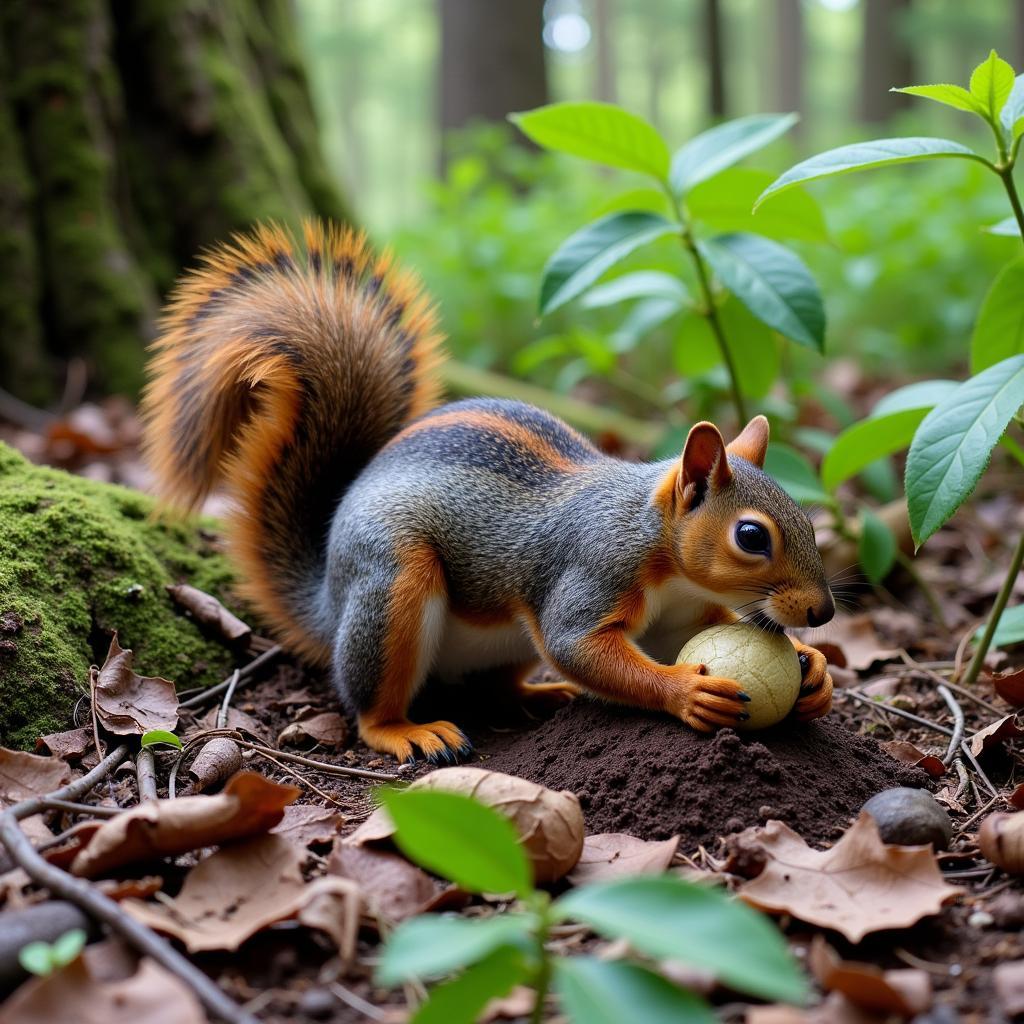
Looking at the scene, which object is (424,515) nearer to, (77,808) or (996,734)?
(77,808)

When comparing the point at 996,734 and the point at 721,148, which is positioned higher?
the point at 721,148

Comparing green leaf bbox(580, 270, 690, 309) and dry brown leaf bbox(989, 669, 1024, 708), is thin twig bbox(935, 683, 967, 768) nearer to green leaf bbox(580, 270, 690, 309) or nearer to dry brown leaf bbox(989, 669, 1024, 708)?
dry brown leaf bbox(989, 669, 1024, 708)

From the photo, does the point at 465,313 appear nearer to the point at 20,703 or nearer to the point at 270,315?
the point at 270,315

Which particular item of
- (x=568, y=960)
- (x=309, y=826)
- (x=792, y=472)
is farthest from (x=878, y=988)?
(x=792, y=472)

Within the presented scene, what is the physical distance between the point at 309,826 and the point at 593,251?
5.52ft

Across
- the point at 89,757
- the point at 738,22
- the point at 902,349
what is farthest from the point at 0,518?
the point at 738,22

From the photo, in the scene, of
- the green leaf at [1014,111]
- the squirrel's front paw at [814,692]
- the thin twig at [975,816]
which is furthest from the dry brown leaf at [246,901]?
the green leaf at [1014,111]

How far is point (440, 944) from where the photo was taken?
1.09m

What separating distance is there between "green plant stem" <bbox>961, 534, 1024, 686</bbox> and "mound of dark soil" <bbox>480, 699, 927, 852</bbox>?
0.53 m

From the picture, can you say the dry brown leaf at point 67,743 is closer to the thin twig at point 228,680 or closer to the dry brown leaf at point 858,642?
the thin twig at point 228,680

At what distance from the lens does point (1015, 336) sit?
8.30 feet

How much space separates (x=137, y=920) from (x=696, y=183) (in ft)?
7.42

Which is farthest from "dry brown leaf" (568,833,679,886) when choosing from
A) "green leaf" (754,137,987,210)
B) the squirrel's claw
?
"green leaf" (754,137,987,210)

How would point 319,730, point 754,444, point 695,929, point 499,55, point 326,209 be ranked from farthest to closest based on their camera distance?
point 499,55, point 326,209, point 319,730, point 754,444, point 695,929
